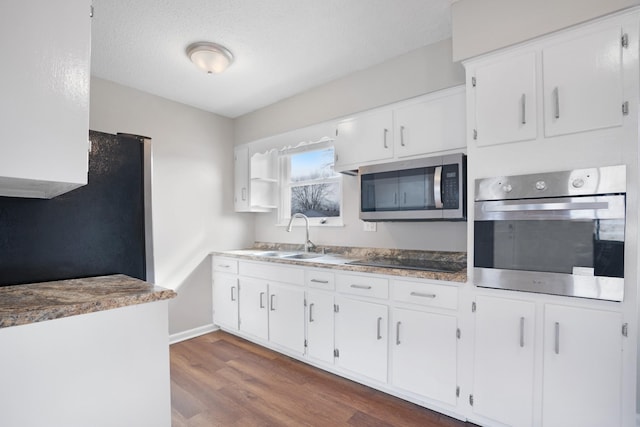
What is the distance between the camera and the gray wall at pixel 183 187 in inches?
124

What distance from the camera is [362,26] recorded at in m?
2.25

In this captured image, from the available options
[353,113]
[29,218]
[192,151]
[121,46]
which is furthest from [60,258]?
[353,113]

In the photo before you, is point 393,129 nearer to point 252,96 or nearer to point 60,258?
point 252,96

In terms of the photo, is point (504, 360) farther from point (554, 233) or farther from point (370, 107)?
point (370, 107)

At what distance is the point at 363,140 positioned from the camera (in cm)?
267

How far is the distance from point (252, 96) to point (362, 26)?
1547mm

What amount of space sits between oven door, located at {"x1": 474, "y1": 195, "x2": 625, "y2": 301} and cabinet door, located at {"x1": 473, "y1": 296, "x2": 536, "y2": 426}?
13 cm

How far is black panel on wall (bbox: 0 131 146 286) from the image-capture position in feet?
5.12

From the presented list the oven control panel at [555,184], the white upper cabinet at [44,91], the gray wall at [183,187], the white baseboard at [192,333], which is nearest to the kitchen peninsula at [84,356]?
the white upper cabinet at [44,91]

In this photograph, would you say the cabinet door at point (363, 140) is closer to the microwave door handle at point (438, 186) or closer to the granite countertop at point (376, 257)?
the microwave door handle at point (438, 186)

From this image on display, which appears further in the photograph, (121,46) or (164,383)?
(121,46)

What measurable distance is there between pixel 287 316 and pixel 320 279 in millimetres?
534

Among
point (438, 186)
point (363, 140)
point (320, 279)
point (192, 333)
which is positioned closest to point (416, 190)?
point (438, 186)

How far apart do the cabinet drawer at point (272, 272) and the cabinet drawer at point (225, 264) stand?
3.5 inches
